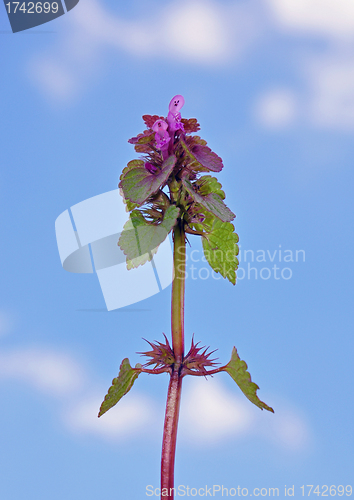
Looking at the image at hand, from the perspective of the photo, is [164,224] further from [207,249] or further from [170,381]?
[170,381]

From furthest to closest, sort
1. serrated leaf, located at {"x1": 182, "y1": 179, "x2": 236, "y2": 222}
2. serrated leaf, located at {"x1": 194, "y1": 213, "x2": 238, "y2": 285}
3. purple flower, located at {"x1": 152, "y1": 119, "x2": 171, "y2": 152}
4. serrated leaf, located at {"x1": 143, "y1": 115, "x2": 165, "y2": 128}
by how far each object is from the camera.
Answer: serrated leaf, located at {"x1": 194, "y1": 213, "x2": 238, "y2": 285}
serrated leaf, located at {"x1": 143, "y1": 115, "x2": 165, "y2": 128}
purple flower, located at {"x1": 152, "y1": 119, "x2": 171, "y2": 152}
serrated leaf, located at {"x1": 182, "y1": 179, "x2": 236, "y2": 222}

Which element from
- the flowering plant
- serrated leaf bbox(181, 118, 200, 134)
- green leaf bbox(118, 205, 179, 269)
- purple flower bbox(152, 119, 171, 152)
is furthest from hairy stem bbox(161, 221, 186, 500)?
serrated leaf bbox(181, 118, 200, 134)

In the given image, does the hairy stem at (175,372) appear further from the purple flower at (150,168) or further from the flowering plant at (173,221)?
the purple flower at (150,168)

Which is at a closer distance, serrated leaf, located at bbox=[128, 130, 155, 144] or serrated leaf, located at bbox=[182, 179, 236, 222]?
serrated leaf, located at bbox=[182, 179, 236, 222]

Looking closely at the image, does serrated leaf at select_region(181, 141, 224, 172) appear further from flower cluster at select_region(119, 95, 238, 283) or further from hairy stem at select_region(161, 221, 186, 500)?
hairy stem at select_region(161, 221, 186, 500)

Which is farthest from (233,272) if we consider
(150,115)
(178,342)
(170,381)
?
(150,115)

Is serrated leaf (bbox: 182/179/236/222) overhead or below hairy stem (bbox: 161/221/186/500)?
overhead

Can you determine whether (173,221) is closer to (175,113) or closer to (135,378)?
(175,113)
